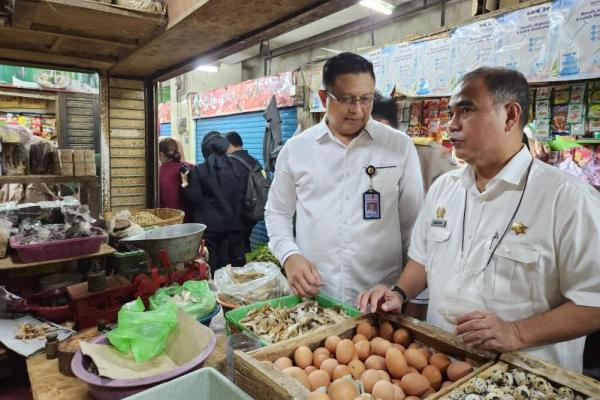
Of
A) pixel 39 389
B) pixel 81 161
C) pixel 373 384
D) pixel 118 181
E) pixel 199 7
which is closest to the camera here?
pixel 373 384

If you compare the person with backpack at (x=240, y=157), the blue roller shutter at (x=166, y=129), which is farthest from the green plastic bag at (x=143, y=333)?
the blue roller shutter at (x=166, y=129)

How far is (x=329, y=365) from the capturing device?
128 cm

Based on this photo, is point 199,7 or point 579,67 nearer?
point 199,7

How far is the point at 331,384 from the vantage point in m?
1.17

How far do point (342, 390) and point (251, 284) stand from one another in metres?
1.22

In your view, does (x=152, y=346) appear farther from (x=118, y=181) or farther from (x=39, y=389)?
(x=118, y=181)

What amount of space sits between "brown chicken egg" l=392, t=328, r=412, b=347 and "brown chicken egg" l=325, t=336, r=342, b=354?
21 centimetres

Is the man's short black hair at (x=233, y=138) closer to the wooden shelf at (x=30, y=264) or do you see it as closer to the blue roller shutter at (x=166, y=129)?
the wooden shelf at (x=30, y=264)

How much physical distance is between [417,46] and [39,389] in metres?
4.41

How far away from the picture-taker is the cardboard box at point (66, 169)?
2871 millimetres

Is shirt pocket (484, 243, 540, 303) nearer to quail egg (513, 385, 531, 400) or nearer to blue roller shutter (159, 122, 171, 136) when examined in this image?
quail egg (513, 385, 531, 400)

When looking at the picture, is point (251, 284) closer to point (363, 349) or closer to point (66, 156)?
point (363, 349)

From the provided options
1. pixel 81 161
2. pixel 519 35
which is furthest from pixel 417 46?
pixel 81 161

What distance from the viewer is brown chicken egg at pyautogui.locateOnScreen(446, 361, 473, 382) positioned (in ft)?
4.00
